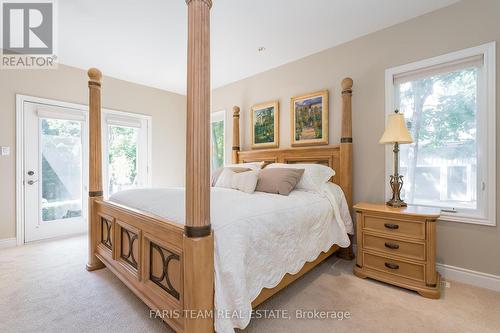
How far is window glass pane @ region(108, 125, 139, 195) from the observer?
13.3 feet

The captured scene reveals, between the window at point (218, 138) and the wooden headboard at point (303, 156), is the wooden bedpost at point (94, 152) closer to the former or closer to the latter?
the wooden headboard at point (303, 156)

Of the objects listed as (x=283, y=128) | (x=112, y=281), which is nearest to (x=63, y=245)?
(x=112, y=281)

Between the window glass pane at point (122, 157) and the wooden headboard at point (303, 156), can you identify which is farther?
the window glass pane at point (122, 157)

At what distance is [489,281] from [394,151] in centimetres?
135

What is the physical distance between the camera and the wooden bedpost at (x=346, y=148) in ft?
8.66

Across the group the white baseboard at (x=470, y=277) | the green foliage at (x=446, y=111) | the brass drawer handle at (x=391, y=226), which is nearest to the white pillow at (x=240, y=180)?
the brass drawer handle at (x=391, y=226)

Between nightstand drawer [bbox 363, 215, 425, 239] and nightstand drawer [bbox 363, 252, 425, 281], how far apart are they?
24cm

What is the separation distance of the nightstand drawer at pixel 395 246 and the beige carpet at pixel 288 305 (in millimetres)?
308

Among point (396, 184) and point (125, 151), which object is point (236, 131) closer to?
point (125, 151)

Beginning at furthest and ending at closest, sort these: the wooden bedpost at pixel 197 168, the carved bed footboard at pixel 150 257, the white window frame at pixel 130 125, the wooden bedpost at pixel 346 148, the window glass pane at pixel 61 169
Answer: the white window frame at pixel 130 125
the window glass pane at pixel 61 169
the wooden bedpost at pixel 346 148
the carved bed footboard at pixel 150 257
the wooden bedpost at pixel 197 168

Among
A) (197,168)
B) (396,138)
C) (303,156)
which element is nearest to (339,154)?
(303,156)

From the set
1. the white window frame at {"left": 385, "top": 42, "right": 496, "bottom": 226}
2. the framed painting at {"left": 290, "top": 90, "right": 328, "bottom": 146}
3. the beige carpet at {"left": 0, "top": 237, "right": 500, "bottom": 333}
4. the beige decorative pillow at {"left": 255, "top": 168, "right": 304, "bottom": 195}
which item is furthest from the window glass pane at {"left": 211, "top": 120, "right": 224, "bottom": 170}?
the white window frame at {"left": 385, "top": 42, "right": 496, "bottom": 226}

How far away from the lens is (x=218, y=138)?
14.8ft

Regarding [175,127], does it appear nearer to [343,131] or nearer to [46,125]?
[46,125]
